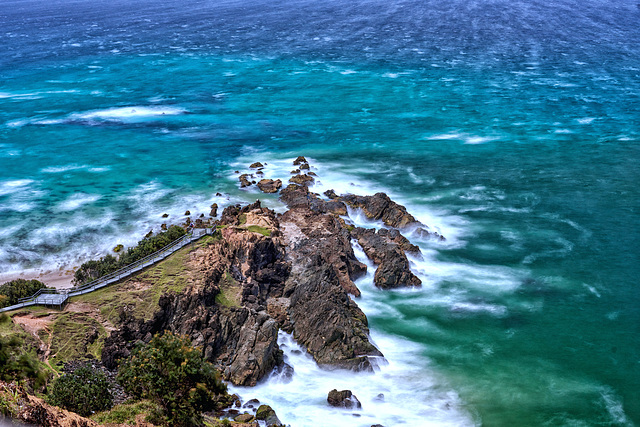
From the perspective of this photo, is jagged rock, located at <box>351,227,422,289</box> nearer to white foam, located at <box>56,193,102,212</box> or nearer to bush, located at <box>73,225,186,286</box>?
bush, located at <box>73,225,186,286</box>

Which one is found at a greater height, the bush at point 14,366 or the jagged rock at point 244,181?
the bush at point 14,366

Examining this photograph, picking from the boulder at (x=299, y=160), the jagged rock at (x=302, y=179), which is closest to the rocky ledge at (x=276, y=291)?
the jagged rock at (x=302, y=179)

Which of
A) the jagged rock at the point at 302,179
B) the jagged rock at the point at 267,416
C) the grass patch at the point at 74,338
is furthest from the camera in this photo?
the jagged rock at the point at 302,179

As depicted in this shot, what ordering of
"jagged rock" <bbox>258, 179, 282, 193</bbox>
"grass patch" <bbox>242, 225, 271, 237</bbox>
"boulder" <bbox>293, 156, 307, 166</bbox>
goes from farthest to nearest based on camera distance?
"boulder" <bbox>293, 156, 307, 166</bbox>, "jagged rock" <bbox>258, 179, 282, 193</bbox>, "grass patch" <bbox>242, 225, 271, 237</bbox>

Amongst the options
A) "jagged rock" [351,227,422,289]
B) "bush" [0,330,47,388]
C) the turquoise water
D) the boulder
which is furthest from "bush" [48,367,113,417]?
the boulder

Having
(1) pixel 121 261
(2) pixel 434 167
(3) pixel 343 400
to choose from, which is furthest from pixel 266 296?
(2) pixel 434 167

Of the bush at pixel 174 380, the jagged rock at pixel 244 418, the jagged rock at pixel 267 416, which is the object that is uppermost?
the bush at pixel 174 380

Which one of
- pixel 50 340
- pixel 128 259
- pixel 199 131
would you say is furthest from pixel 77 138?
pixel 50 340

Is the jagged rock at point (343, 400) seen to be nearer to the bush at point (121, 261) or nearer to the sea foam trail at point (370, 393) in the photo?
the sea foam trail at point (370, 393)
